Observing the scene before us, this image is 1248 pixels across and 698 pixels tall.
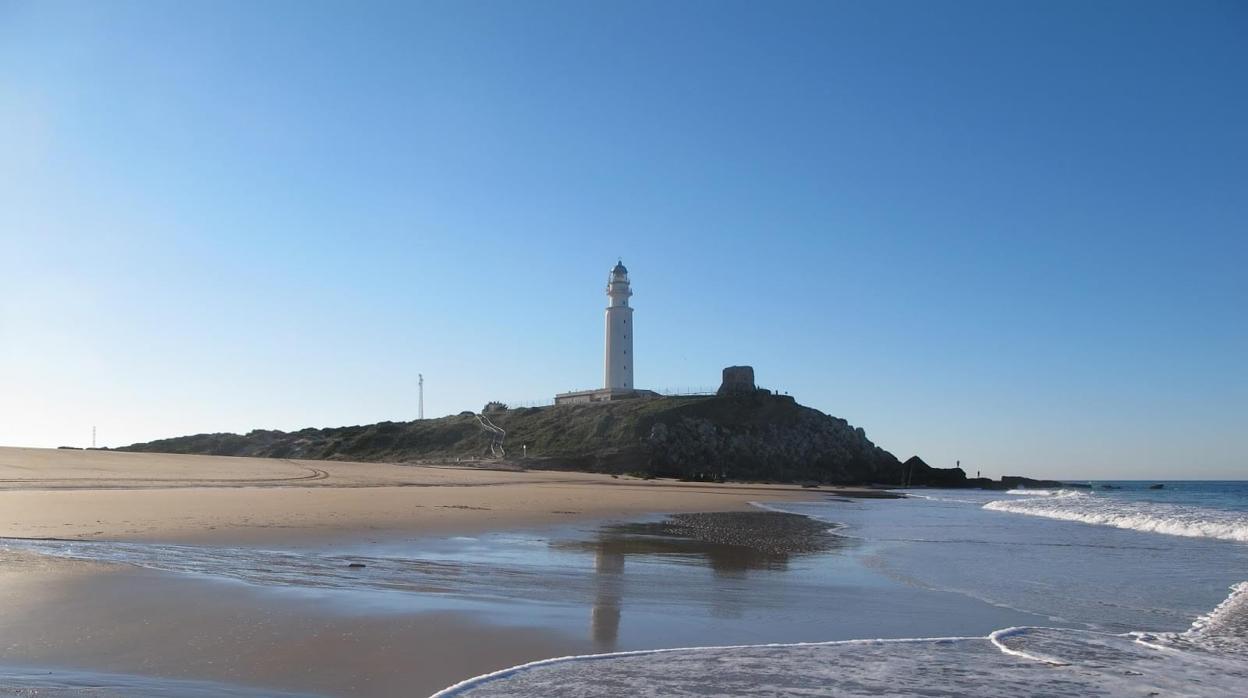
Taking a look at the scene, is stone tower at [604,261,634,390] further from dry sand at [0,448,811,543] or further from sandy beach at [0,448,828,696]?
sandy beach at [0,448,828,696]

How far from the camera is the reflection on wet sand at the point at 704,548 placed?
8.60 m

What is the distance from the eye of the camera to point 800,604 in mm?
9102

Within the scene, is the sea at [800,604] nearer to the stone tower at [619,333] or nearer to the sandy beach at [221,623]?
the sandy beach at [221,623]

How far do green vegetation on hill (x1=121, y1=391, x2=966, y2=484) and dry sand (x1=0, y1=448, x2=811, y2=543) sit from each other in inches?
1079

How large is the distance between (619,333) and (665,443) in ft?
60.3

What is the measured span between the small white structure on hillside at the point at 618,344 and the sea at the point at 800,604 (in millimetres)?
60780

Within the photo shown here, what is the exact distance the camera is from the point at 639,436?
208 feet

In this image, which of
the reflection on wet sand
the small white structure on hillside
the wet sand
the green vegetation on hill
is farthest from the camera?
the small white structure on hillside

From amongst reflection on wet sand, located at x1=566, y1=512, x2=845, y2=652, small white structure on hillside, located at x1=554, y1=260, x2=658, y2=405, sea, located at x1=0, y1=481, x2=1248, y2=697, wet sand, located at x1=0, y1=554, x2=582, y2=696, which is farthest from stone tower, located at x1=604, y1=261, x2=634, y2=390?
wet sand, located at x1=0, y1=554, x2=582, y2=696

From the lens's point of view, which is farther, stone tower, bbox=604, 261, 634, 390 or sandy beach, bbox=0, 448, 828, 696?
stone tower, bbox=604, 261, 634, 390

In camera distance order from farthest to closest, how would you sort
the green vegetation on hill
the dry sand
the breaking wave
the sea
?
the green vegetation on hill
the dry sand
the sea
the breaking wave

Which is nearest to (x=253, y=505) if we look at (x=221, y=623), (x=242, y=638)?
(x=221, y=623)

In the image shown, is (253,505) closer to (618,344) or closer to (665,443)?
(665,443)

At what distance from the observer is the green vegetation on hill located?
61.8 m
